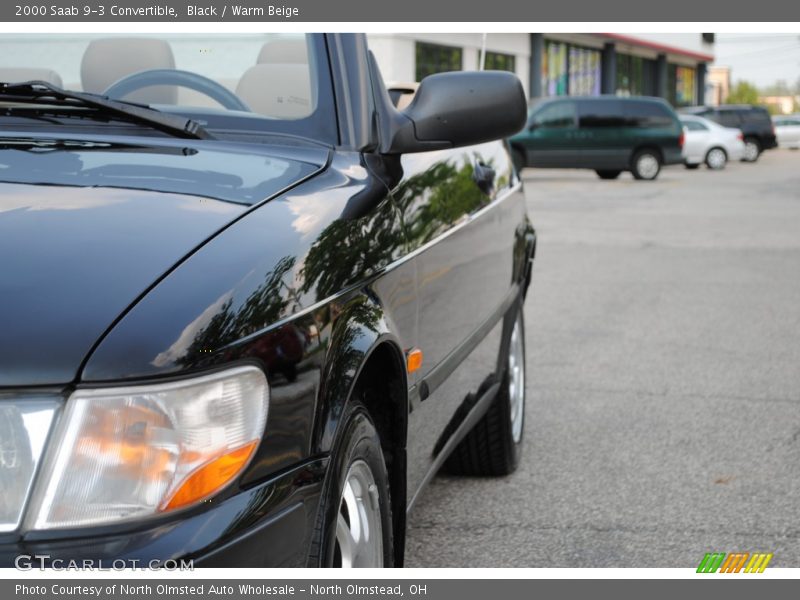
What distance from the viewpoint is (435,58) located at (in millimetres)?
30094

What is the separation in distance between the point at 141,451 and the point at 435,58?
28.9 meters

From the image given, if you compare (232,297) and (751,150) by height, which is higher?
(232,297)

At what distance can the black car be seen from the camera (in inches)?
72.0

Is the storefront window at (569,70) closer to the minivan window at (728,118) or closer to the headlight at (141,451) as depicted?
the minivan window at (728,118)

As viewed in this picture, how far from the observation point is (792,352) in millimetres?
7523

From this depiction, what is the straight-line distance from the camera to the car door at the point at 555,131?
27891 millimetres

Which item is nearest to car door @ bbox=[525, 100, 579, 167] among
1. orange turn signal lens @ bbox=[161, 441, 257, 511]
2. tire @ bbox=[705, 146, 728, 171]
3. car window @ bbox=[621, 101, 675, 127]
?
car window @ bbox=[621, 101, 675, 127]

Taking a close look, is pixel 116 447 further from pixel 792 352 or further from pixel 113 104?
pixel 792 352

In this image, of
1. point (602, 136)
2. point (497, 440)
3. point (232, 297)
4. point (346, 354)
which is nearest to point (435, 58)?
point (602, 136)

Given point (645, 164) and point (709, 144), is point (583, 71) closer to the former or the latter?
point (709, 144)

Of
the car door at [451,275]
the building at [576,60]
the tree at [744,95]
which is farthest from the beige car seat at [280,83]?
the tree at [744,95]

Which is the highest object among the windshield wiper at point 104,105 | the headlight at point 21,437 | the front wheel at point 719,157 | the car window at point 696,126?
the windshield wiper at point 104,105

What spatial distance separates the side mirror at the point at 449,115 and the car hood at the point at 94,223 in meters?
0.30
